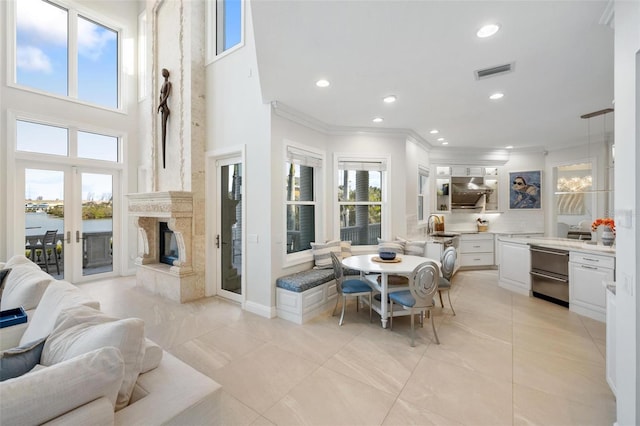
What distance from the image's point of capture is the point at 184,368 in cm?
141

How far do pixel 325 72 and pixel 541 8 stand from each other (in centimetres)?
170

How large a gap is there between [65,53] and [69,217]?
315 centimetres

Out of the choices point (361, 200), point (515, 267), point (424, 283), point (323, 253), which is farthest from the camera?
point (361, 200)

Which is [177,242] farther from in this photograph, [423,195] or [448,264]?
[423,195]

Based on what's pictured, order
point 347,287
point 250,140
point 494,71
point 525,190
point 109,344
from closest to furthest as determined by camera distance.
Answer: point 109,344
point 494,71
point 347,287
point 250,140
point 525,190

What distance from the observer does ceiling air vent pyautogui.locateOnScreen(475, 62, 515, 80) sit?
2.61 m

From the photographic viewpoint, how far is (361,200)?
4793 millimetres

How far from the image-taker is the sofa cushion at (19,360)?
45.9 inches

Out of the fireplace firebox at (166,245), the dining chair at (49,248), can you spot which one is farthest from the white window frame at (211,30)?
the dining chair at (49,248)

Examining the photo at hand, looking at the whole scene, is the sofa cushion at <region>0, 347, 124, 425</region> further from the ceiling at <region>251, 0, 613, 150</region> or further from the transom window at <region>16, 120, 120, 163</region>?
the transom window at <region>16, 120, 120, 163</region>

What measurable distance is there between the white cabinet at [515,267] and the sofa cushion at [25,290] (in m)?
6.15

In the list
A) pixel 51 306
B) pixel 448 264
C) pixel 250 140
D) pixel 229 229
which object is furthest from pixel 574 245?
pixel 51 306

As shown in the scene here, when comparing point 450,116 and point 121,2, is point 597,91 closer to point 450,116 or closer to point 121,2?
point 450,116

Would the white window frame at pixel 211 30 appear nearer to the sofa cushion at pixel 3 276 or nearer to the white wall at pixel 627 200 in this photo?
the sofa cushion at pixel 3 276
